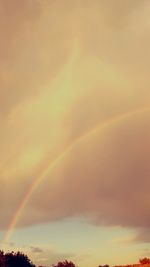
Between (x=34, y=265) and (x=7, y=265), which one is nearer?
(x=7, y=265)

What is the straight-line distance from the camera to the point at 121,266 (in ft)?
185

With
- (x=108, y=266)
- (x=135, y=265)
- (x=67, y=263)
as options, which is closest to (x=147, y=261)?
(x=135, y=265)

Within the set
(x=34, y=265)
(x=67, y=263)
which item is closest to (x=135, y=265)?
(x=67, y=263)

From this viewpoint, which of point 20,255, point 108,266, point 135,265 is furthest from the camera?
point 20,255

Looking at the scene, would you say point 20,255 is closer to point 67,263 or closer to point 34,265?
point 34,265

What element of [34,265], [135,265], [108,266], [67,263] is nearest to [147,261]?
[135,265]

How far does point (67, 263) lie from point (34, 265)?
6.37 metres

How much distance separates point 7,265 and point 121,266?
16.2 m

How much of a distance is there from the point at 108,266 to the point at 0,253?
15.2 m

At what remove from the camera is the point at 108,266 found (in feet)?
200

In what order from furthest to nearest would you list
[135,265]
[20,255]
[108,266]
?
[20,255]
[108,266]
[135,265]

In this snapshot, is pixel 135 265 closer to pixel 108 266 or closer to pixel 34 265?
pixel 108 266

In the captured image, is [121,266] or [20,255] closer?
[121,266]

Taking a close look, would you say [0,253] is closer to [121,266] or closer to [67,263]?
[67,263]
